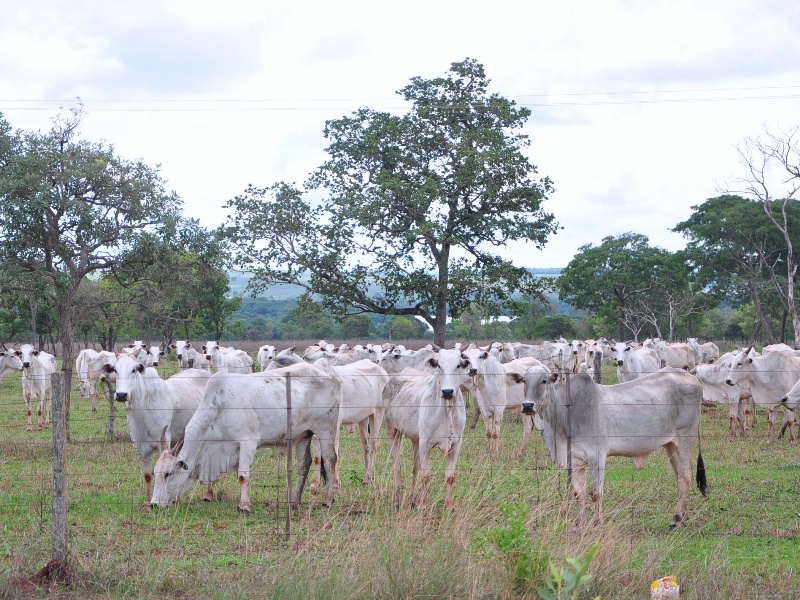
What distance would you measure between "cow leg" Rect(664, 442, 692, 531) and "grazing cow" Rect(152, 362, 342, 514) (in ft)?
12.7

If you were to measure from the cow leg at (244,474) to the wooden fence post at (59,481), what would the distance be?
9.90 ft

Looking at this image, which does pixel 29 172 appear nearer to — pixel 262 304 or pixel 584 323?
pixel 584 323

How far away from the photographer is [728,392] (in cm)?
1838

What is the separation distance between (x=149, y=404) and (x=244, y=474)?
221 cm

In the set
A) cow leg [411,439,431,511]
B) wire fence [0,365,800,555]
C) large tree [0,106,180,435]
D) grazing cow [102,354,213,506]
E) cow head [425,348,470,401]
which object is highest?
large tree [0,106,180,435]

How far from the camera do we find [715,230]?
161 ft

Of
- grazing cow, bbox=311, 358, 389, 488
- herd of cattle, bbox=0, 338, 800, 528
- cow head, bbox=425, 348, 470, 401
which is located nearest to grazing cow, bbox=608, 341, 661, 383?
grazing cow, bbox=311, 358, 389, 488

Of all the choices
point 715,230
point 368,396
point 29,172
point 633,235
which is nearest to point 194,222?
point 29,172

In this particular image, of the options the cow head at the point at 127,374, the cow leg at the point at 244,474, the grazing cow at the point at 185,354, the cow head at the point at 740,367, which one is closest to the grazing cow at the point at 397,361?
the grazing cow at the point at 185,354

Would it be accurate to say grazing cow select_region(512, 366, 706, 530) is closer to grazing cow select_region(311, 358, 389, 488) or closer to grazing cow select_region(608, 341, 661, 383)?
grazing cow select_region(311, 358, 389, 488)

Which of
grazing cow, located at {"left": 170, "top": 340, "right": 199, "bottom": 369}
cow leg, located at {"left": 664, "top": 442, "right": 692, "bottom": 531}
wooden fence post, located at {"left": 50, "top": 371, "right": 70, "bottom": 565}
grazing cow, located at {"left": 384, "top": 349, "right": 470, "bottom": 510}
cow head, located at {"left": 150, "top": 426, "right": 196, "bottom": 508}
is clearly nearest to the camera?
wooden fence post, located at {"left": 50, "top": 371, "right": 70, "bottom": 565}

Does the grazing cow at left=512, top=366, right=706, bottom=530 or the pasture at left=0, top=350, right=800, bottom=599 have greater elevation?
the grazing cow at left=512, top=366, right=706, bottom=530

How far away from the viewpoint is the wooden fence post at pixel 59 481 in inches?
280

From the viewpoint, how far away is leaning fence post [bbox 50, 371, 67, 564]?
7110mm
